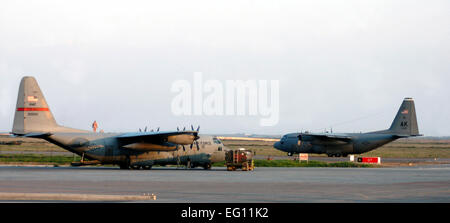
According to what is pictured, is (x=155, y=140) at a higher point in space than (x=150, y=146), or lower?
higher

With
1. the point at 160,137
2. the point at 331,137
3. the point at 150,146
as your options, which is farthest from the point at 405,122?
the point at 150,146

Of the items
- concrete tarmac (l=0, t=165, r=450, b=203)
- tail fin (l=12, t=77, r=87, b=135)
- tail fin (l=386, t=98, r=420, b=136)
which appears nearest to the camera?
concrete tarmac (l=0, t=165, r=450, b=203)

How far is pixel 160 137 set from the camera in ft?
156

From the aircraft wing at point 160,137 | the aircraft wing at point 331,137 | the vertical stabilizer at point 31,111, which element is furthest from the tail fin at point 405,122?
the vertical stabilizer at point 31,111

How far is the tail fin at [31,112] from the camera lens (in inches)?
1801

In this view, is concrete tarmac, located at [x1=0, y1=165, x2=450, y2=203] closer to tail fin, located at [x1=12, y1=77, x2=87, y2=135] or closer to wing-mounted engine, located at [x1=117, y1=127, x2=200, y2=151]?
tail fin, located at [x1=12, y1=77, x2=87, y2=135]

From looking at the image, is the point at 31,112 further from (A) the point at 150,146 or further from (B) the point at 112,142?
(A) the point at 150,146

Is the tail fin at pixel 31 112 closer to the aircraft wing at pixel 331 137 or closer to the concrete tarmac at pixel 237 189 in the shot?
the concrete tarmac at pixel 237 189

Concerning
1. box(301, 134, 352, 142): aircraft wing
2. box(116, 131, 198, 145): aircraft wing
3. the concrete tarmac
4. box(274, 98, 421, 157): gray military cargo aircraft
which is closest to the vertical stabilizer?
box(116, 131, 198, 145): aircraft wing

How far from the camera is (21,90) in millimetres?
46250

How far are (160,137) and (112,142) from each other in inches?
149

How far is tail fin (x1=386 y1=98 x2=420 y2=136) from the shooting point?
7512cm
